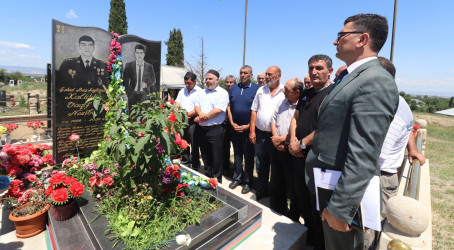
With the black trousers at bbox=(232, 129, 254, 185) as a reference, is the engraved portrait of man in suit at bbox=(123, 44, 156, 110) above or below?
above

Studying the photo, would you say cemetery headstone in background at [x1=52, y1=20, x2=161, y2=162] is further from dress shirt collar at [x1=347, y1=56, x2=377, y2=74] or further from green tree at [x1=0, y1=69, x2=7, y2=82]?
green tree at [x1=0, y1=69, x2=7, y2=82]

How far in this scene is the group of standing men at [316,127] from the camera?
46.2 inches

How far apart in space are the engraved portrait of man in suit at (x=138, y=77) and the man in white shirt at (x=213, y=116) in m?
1.29

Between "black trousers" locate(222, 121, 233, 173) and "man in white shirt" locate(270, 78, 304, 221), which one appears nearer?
"man in white shirt" locate(270, 78, 304, 221)

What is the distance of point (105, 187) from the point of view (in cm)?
265

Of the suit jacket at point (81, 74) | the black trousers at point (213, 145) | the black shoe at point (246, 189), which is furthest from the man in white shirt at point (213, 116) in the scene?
the suit jacket at point (81, 74)

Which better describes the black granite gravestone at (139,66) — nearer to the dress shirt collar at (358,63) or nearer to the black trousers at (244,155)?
the black trousers at (244,155)

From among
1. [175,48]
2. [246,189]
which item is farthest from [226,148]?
[175,48]

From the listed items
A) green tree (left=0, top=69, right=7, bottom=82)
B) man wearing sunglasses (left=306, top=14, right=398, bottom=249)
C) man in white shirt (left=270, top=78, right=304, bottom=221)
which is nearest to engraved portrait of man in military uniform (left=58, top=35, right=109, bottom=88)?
man in white shirt (left=270, top=78, right=304, bottom=221)

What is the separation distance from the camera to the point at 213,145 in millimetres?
4070

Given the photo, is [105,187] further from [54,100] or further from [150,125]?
[54,100]

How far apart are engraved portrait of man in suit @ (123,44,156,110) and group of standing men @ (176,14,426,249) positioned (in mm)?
785

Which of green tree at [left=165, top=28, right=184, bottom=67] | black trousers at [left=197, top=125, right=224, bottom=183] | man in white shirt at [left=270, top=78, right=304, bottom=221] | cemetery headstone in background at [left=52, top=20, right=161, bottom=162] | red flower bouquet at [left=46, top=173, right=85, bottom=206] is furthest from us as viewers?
green tree at [left=165, top=28, right=184, bottom=67]

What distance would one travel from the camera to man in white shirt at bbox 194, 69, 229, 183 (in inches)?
157
